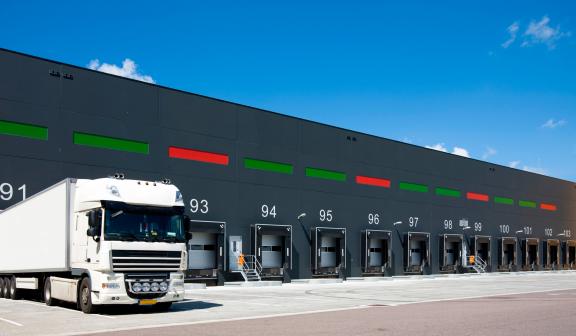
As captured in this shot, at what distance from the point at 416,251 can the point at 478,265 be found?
29.4 ft

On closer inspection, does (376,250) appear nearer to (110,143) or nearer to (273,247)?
(273,247)

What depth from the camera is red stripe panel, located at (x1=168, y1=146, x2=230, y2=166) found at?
33.2m

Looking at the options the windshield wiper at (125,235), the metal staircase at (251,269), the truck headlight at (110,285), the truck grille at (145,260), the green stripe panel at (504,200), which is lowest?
the metal staircase at (251,269)

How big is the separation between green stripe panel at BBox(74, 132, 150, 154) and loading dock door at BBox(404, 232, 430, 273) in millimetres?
23522

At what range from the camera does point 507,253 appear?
6141 centimetres

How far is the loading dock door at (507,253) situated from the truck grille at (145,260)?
155 ft

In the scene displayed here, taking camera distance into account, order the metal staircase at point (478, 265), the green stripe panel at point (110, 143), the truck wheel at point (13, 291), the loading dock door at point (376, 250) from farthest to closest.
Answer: the metal staircase at point (478, 265) → the loading dock door at point (376, 250) → the green stripe panel at point (110, 143) → the truck wheel at point (13, 291)

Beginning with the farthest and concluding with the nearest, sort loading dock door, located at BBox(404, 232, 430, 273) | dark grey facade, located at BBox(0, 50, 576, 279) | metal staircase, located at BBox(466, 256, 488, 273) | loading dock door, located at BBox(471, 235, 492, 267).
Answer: loading dock door, located at BBox(471, 235, 492, 267)
metal staircase, located at BBox(466, 256, 488, 273)
loading dock door, located at BBox(404, 232, 430, 273)
dark grey facade, located at BBox(0, 50, 576, 279)

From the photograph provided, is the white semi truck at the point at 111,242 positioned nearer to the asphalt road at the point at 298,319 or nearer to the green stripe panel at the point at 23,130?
the asphalt road at the point at 298,319

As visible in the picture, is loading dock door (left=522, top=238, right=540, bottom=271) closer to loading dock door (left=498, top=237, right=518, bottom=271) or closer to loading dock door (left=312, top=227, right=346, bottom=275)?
loading dock door (left=498, top=237, right=518, bottom=271)

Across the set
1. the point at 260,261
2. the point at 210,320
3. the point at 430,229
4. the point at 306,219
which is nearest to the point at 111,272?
the point at 210,320

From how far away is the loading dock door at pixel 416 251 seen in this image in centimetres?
4784

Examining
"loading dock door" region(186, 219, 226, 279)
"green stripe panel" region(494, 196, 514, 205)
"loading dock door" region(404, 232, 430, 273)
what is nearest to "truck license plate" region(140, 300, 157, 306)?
"loading dock door" region(186, 219, 226, 279)

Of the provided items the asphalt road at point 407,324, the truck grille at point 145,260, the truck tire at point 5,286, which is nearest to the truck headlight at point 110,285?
the truck grille at point 145,260
